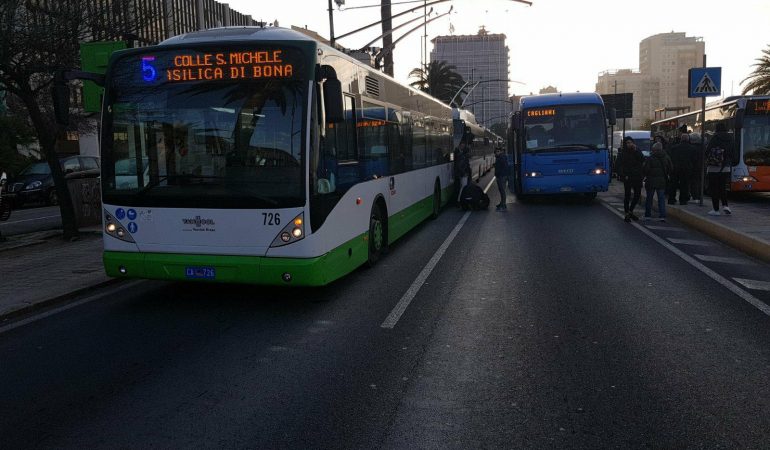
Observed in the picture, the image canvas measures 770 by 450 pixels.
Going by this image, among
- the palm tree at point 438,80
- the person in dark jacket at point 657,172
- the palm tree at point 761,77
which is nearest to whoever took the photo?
the person in dark jacket at point 657,172

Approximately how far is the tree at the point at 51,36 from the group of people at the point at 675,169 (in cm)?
1083

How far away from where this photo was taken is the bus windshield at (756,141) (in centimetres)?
1856

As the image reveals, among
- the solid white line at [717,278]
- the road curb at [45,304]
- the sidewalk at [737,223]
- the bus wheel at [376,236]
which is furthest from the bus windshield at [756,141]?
the road curb at [45,304]

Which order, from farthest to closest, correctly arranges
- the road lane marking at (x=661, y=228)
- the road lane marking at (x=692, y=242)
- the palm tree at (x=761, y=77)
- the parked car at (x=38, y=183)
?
the palm tree at (x=761, y=77), the parked car at (x=38, y=183), the road lane marking at (x=661, y=228), the road lane marking at (x=692, y=242)

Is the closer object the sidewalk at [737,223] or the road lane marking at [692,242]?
the sidewalk at [737,223]

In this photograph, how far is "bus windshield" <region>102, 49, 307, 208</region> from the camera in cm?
698

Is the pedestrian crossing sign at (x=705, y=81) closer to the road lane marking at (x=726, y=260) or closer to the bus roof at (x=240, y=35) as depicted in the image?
the road lane marking at (x=726, y=260)

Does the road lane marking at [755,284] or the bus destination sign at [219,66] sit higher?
the bus destination sign at [219,66]

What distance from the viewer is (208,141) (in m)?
7.02

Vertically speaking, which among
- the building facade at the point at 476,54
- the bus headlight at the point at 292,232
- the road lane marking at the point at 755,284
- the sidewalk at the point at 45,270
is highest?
the building facade at the point at 476,54

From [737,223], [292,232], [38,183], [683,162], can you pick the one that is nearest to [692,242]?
[737,223]

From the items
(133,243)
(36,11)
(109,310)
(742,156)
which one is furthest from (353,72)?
(742,156)

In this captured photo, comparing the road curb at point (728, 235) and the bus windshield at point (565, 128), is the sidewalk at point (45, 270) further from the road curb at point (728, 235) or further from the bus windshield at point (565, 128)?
the bus windshield at point (565, 128)

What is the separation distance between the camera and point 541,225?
14555 millimetres
